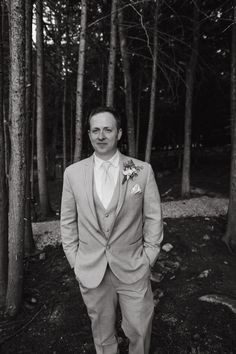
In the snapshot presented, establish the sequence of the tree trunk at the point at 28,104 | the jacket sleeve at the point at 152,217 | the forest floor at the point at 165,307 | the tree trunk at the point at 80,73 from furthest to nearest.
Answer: the tree trunk at the point at 80,73 < the tree trunk at the point at 28,104 < the forest floor at the point at 165,307 < the jacket sleeve at the point at 152,217

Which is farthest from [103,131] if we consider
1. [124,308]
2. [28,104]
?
[28,104]

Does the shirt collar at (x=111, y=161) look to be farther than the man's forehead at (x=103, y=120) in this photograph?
Yes

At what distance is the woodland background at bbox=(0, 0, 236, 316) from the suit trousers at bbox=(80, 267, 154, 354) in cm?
154

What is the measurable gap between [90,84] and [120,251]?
14.9m

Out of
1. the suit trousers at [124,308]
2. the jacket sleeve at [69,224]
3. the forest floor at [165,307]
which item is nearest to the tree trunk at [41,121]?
the forest floor at [165,307]

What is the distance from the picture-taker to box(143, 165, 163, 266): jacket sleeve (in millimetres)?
2635

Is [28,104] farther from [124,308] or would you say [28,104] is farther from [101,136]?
[124,308]

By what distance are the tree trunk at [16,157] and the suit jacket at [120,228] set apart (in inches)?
44.6

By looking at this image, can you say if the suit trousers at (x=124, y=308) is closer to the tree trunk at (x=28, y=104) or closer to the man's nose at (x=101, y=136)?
the man's nose at (x=101, y=136)

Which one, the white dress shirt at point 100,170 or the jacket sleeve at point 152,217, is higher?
the white dress shirt at point 100,170

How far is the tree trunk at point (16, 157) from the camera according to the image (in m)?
3.23

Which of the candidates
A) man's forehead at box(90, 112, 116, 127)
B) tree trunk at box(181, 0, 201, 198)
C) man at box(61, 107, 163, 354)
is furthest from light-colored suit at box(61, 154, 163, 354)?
tree trunk at box(181, 0, 201, 198)

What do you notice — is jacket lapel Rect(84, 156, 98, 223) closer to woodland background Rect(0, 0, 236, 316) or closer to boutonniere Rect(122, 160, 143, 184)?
boutonniere Rect(122, 160, 143, 184)

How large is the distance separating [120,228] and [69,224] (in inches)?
21.9
